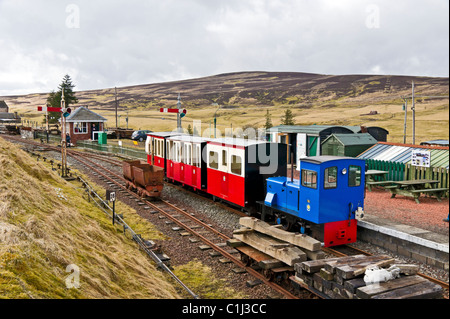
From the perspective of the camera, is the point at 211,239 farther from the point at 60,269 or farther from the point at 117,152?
the point at 117,152

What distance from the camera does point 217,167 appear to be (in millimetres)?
18359

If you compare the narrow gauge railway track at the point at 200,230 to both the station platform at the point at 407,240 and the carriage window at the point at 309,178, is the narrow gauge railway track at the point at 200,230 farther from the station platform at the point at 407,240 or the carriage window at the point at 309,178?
the station platform at the point at 407,240

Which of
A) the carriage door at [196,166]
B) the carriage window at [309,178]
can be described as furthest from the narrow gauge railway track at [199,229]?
the carriage window at [309,178]

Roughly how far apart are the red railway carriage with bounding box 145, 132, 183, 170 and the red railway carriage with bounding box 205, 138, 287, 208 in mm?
7680

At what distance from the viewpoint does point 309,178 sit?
13172 mm

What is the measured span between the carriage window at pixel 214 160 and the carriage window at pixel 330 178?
6717mm

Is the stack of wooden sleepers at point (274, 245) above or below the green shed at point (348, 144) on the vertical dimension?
below

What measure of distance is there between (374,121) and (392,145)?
62650mm

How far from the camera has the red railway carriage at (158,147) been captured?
2447cm

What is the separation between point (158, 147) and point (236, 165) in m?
9.99

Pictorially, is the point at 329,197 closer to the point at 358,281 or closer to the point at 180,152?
the point at 358,281

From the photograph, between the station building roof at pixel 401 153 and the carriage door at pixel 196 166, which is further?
the station building roof at pixel 401 153

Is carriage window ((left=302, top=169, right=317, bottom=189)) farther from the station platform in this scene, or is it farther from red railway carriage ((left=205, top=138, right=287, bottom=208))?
red railway carriage ((left=205, top=138, right=287, bottom=208))
